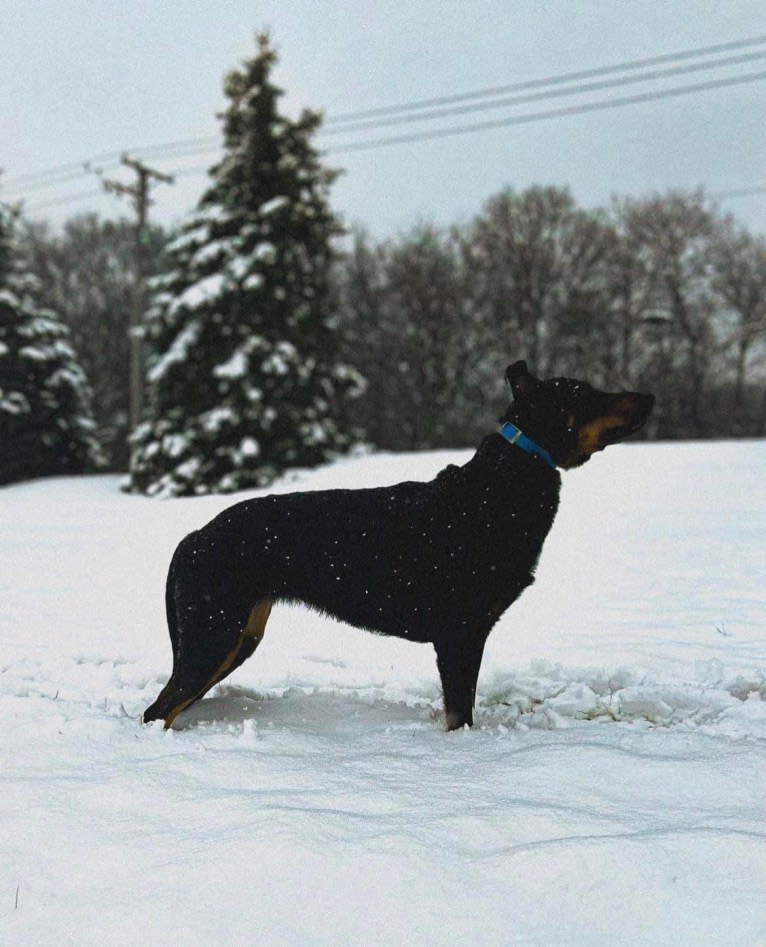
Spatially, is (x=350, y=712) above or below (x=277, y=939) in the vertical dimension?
below

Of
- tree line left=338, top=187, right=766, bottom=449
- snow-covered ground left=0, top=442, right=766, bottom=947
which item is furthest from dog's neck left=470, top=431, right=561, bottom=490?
tree line left=338, top=187, right=766, bottom=449

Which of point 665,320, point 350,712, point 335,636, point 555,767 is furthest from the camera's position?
point 665,320

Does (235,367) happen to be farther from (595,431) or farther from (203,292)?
(595,431)

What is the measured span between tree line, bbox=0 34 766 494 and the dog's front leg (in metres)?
14.5

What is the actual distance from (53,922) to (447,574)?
89.7 inches

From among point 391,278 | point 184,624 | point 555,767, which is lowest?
point 555,767

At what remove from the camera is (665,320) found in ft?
94.8

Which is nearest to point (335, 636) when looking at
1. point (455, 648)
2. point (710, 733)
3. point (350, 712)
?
point (350, 712)

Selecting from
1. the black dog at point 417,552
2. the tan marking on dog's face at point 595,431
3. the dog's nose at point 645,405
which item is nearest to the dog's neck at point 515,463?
the black dog at point 417,552

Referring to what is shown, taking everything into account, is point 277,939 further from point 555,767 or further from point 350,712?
point 350,712

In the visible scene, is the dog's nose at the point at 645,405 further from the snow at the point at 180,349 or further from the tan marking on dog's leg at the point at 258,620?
the snow at the point at 180,349

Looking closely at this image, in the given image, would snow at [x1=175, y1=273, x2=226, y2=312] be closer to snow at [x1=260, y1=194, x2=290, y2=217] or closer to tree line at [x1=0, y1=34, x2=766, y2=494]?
tree line at [x1=0, y1=34, x2=766, y2=494]

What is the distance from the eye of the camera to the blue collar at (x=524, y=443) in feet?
12.4

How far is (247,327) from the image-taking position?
60.7ft
